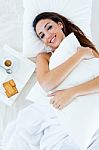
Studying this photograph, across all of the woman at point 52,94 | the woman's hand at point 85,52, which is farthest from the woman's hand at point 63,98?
the woman's hand at point 85,52

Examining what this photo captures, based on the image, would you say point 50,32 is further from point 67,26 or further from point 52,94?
point 52,94

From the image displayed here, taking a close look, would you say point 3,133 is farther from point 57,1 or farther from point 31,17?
point 57,1

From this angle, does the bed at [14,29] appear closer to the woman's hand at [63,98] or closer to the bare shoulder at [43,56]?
the bare shoulder at [43,56]

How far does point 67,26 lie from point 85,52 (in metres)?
0.21

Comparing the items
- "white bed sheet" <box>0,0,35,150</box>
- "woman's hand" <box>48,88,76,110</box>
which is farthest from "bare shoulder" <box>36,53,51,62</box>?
"woman's hand" <box>48,88,76,110</box>

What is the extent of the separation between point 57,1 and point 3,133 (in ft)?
2.28

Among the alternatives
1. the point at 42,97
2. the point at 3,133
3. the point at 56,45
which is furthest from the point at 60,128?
the point at 56,45

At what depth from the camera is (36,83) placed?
1.79m

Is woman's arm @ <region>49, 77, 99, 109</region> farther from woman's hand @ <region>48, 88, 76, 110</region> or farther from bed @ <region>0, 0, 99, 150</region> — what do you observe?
bed @ <region>0, 0, 99, 150</region>

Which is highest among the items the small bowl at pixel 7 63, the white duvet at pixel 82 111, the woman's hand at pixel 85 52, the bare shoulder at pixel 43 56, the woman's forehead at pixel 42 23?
the woman's forehead at pixel 42 23

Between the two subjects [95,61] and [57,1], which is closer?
[95,61]

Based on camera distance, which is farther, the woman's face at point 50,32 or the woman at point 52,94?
the woman's face at point 50,32

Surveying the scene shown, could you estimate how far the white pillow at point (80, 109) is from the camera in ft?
5.15

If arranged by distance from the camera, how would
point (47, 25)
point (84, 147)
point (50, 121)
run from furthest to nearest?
point (47, 25), point (50, 121), point (84, 147)
